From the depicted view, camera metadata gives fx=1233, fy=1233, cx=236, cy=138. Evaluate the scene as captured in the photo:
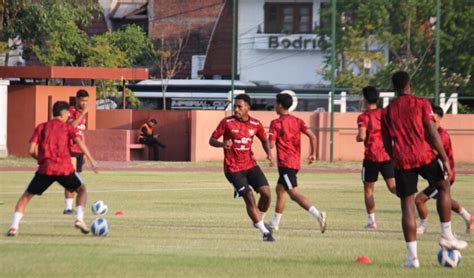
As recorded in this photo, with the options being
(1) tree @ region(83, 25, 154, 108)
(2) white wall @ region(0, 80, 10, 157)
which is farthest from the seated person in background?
(1) tree @ region(83, 25, 154, 108)

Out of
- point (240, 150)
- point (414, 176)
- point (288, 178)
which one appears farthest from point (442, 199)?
point (288, 178)

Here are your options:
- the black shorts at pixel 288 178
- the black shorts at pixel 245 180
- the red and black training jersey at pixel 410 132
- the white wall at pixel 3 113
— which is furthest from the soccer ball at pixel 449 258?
the white wall at pixel 3 113

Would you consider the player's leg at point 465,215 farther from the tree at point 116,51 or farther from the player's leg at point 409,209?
the tree at point 116,51

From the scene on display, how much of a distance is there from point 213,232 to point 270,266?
14.0ft

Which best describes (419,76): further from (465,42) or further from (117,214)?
(117,214)

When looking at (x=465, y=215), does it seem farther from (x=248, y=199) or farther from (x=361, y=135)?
(x=248, y=199)

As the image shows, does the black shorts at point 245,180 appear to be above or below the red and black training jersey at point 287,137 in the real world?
below

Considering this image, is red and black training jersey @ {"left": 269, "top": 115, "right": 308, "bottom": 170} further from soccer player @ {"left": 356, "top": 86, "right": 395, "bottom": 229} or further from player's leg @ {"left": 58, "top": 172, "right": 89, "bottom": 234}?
player's leg @ {"left": 58, "top": 172, "right": 89, "bottom": 234}

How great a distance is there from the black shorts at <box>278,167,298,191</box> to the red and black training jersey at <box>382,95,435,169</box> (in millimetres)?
4326

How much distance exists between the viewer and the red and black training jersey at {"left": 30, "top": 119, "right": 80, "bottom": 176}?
15938 millimetres

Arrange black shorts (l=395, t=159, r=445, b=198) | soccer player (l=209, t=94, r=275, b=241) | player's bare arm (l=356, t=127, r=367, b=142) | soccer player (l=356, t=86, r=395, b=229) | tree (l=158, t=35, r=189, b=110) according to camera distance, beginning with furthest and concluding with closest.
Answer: tree (l=158, t=35, r=189, b=110) → soccer player (l=356, t=86, r=395, b=229) → player's bare arm (l=356, t=127, r=367, b=142) → soccer player (l=209, t=94, r=275, b=241) → black shorts (l=395, t=159, r=445, b=198)

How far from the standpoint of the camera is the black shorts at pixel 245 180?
52.3ft

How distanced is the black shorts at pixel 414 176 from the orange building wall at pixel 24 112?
3045cm

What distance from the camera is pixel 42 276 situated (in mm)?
11523
